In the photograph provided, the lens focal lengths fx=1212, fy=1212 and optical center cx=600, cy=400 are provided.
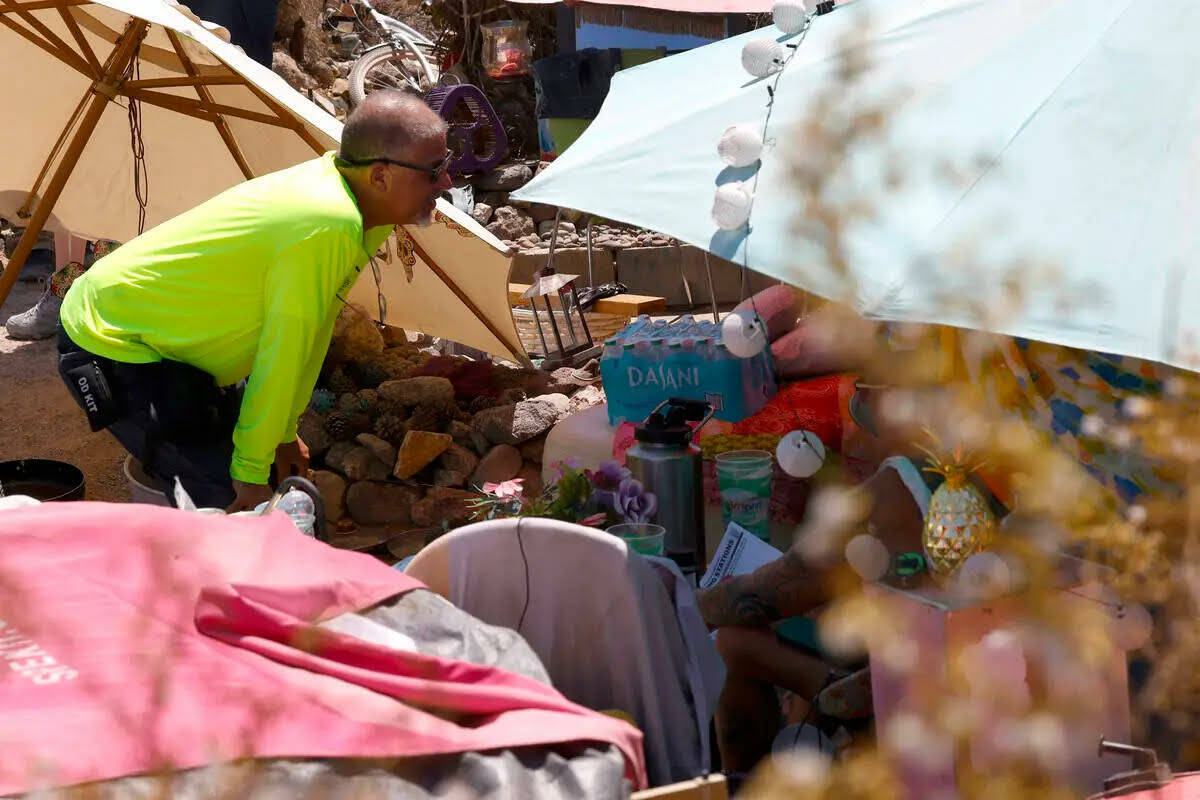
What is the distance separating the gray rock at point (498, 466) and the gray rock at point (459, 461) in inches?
1.1

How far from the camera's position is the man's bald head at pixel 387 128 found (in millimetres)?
3402

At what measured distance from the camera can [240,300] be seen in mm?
3443

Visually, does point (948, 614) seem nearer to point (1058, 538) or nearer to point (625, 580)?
point (625, 580)

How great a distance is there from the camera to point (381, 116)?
134 inches

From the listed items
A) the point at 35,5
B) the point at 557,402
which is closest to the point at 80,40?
the point at 35,5

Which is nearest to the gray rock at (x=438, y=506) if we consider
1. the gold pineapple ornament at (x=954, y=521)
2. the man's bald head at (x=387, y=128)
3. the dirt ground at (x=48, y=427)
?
the dirt ground at (x=48, y=427)

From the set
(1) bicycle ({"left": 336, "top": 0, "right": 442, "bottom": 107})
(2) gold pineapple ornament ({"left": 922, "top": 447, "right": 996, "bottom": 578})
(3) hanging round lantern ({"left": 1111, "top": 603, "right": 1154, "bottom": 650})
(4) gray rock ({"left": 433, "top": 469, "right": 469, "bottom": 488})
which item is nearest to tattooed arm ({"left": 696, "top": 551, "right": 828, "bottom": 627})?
(2) gold pineapple ornament ({"left": 922, "top": 447, "right": 996, "bottom": 578})

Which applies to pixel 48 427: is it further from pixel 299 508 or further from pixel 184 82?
pixel 299 508

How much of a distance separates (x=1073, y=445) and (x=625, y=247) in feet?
Answer: 24.1

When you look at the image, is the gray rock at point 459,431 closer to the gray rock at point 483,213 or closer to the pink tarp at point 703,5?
the pink tarp at point 703,5

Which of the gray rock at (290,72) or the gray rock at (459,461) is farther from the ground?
the gray rock at (290,72)

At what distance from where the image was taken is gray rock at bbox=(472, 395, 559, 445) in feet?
17.7

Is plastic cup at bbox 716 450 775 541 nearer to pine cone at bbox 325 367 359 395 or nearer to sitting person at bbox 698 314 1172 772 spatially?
sitting person at bbox 698 314 1172 772

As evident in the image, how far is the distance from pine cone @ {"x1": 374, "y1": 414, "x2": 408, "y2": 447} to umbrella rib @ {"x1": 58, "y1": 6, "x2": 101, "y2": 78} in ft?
6.30
